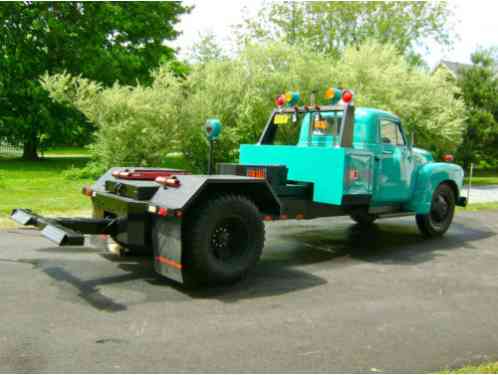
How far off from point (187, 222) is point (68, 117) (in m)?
20.4

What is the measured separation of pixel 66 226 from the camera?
5570mm

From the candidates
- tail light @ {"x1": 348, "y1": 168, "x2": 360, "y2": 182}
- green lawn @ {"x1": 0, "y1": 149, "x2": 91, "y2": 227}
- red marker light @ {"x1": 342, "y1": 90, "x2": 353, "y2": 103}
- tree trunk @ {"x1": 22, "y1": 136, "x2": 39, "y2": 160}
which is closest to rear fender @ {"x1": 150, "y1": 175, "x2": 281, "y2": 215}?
tail light @ {"x1": 348, "y1": 168, "x2": 360, "y2": 182}

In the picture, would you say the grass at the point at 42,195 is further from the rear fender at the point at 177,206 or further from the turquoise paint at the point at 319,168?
the turquoise paint at the point at 319,168

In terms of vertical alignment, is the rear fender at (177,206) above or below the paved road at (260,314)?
above

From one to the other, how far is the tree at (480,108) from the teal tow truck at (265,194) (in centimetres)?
1468

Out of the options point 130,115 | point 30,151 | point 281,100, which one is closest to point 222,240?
point 281,100

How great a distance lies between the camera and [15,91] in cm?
2245

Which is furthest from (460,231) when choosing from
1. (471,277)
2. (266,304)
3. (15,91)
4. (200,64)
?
(15,91)

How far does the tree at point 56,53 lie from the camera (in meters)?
22.8

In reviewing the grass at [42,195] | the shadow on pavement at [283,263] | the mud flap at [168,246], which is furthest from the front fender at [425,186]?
the grass at [42,195]

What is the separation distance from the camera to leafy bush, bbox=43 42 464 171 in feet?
51.4

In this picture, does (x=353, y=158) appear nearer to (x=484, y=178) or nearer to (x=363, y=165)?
(x=363, y=165)

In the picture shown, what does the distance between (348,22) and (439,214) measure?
2394 centimetres

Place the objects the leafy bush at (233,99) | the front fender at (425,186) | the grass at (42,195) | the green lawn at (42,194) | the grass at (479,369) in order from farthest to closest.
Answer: the leafy bush at (233,99) → the green lawn at (42,194) → the grass at (42,195) → the front fender at (425,186) → the grass at (479,369)
